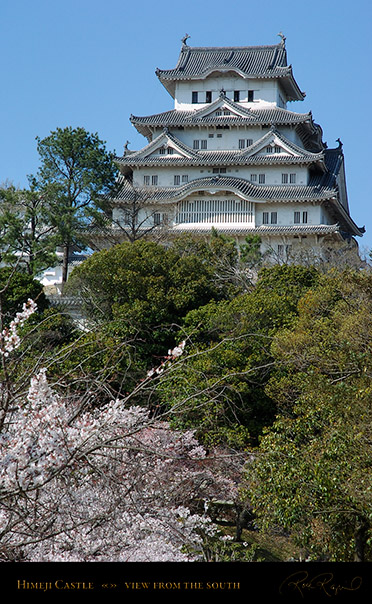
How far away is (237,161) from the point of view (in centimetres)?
4262

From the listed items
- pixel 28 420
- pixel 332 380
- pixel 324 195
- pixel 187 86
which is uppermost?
pixel 187 86

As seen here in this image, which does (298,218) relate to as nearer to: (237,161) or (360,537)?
(237,161)

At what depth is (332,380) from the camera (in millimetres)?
15391

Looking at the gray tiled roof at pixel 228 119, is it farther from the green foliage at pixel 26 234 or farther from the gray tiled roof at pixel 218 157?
the green foliage at pixel 26 234

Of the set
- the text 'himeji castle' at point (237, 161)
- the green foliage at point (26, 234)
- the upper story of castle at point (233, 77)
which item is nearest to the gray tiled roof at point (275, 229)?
the text 'himeji castle' at point (237, 161)

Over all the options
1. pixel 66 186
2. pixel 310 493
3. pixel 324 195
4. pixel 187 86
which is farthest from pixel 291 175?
pixel 310 493

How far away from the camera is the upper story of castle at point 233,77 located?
151 feet

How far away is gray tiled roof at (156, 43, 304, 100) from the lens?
4588 cm

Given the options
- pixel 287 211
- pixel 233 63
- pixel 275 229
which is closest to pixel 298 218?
→ pixel 287 211
